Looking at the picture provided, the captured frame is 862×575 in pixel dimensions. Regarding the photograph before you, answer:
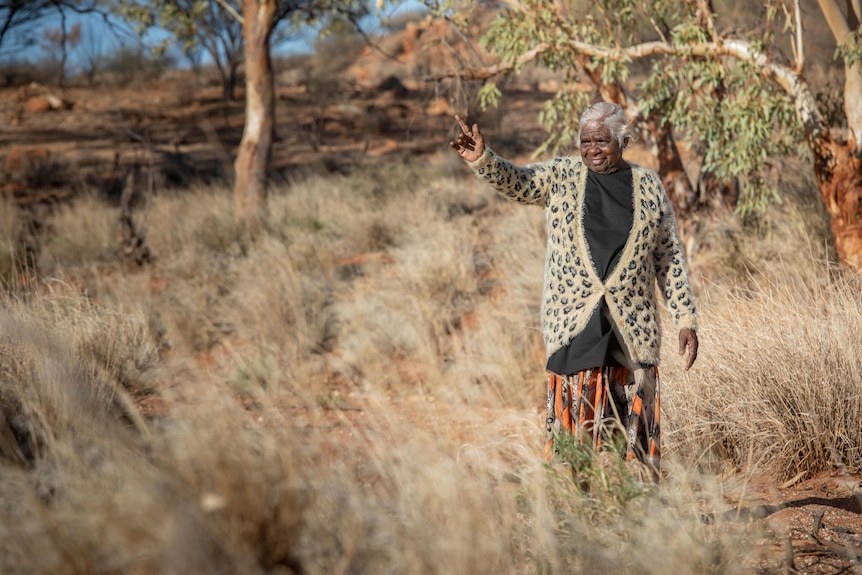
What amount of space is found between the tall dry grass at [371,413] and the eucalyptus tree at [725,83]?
0.69 meters

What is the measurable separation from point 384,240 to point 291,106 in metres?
16.0

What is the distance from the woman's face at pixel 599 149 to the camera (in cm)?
303

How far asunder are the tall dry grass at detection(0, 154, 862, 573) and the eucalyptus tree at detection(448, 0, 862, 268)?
2.27 feet

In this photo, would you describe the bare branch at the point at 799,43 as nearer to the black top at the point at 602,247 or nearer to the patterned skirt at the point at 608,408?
the black top at the point at 602,247

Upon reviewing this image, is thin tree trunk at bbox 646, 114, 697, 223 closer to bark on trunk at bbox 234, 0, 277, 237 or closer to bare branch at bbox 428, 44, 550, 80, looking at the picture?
bare branch at bbox 428, 44, 550, 80

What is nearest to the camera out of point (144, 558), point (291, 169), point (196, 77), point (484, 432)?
point (144, 558)

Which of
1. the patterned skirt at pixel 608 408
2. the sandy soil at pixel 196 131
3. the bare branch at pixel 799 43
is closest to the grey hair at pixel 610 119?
the patterned skirt at pixel 608 408

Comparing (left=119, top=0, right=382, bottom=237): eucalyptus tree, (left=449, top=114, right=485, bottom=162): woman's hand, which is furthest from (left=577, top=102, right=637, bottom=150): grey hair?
(left=119, top=0, right=382, bottom=237): eucalyptus tree

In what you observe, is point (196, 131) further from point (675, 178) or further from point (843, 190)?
point (843, 190)

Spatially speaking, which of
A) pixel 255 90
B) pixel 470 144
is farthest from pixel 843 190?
pixel 255 90

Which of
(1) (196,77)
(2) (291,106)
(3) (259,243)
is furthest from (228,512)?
(1) (196,77)

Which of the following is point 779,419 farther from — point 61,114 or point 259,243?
point 61,114

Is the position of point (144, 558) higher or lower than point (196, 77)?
lower

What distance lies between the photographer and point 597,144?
3.06 metres
